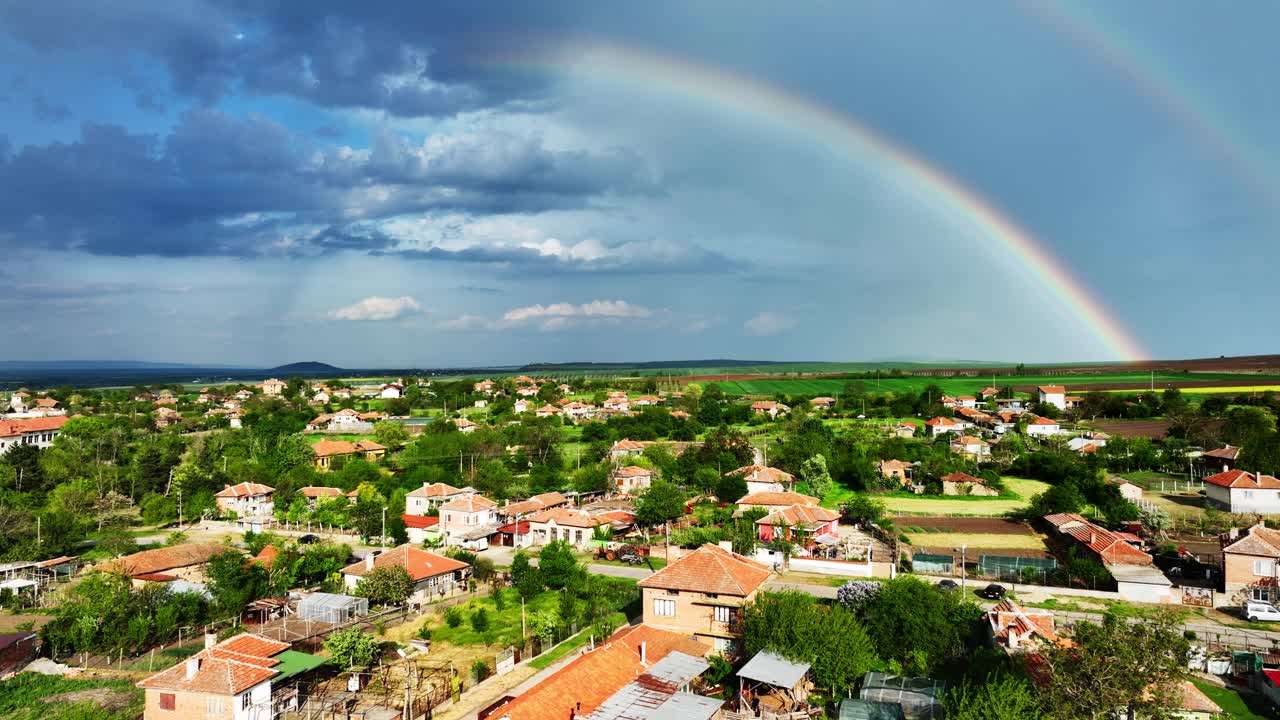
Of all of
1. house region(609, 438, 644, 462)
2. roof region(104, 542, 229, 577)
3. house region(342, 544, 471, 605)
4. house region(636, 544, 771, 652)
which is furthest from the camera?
house region(609, 438, 644, 462)

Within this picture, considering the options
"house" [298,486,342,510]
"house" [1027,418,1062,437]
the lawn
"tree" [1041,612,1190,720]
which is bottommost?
"house" [298,486,342,510]

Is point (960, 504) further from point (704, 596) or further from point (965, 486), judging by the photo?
point (704, 596)

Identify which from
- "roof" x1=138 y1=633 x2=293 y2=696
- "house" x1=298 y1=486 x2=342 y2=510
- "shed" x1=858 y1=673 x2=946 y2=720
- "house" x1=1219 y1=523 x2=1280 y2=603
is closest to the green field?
"house" x1=298 y1=486 x2=342 y2=510

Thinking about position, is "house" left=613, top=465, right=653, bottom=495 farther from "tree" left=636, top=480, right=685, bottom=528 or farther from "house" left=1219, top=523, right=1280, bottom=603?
"house" left=1219, top=523, right=1280, bottom=603

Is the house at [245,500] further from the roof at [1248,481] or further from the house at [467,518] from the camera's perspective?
the roof at [1248,481]

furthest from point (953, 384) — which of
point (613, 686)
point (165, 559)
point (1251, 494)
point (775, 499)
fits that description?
point (613, 686)

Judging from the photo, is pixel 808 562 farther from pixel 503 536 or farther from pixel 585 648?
pixel 503 536
